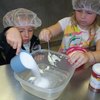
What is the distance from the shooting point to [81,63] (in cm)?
79

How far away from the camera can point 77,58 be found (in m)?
0.77

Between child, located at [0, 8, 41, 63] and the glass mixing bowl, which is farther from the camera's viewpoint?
child, located at [0, 8, 41, 63]

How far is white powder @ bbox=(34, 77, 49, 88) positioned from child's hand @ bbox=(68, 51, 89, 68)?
11 centimetres

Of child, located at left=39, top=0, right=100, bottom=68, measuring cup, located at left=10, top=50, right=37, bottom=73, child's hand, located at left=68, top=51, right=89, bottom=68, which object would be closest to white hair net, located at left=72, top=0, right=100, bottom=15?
child, located at left=39, top=0, right=100, bottom=68

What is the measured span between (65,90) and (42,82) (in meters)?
0.08

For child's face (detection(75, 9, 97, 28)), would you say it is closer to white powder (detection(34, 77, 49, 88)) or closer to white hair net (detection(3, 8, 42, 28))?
white hair net (detection(3, 8, 42, 28))

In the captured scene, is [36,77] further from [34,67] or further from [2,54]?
[2,54]

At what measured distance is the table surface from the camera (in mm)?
699

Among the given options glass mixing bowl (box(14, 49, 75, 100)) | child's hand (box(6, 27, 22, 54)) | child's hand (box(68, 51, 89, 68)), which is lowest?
glass mixing bowl (box(14, 49, 75, 100))

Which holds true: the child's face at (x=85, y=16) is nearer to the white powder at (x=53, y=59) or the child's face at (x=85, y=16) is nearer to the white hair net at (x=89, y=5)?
the white hair net at (x=89, y=5)

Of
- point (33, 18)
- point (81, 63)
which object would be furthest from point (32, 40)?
point (81, 63)

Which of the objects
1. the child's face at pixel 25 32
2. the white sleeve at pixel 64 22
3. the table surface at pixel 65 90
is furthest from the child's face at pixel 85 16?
the table surface at pixel 65 90

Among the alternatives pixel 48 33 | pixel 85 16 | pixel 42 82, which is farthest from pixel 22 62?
pixel 85 16

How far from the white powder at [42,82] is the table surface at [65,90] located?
0.14 ft
